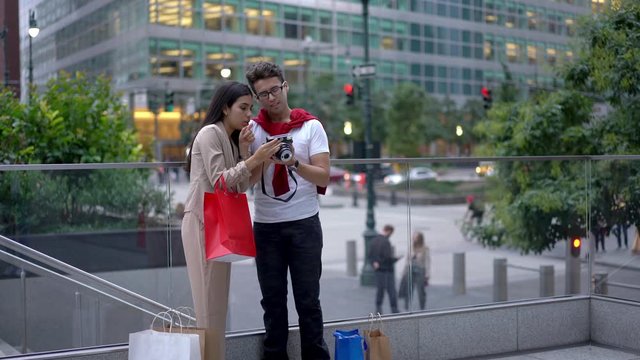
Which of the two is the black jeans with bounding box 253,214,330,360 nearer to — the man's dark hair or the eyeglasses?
the eyeglasses

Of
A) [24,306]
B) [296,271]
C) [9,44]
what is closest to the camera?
[296,271]

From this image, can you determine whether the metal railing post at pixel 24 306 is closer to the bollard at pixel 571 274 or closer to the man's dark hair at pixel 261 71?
the man's dark hair at pixel 261 71

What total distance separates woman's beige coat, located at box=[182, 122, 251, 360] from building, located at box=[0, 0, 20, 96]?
43.1 feet

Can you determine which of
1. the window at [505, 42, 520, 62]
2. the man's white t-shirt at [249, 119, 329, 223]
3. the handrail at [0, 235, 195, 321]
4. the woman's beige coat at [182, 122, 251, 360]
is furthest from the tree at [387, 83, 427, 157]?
the woman's beige coat at [182, 122, 251, 360]

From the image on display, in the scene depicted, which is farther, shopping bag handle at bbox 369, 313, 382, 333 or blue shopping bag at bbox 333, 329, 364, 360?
shopping bag handle at bbox 369, 313, 382, 333

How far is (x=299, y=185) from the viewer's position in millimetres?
5297

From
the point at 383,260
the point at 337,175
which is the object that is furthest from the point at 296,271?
the point at 337,175

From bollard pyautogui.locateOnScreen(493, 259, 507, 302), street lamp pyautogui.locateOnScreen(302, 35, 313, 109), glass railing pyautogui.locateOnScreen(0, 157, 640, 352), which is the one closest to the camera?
glass railing pyautogui.locateOnScreen(0, 157, 640, 352)

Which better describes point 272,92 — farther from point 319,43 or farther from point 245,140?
point 319,43

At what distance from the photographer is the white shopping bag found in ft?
14.7

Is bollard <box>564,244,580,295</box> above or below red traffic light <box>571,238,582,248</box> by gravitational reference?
below

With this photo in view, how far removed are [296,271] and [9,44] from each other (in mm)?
Result: 13691

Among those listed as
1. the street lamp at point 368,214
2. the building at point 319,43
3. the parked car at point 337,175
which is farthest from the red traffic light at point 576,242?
the parked car at point 337,175

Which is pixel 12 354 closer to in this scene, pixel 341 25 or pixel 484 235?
pixel 484 235
